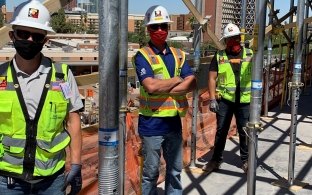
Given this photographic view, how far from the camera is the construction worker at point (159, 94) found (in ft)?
12.6

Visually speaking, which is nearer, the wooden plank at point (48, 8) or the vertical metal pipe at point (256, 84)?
the wooden plank at point (48, 8)

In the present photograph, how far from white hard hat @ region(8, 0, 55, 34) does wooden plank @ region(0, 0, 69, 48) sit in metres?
0.44

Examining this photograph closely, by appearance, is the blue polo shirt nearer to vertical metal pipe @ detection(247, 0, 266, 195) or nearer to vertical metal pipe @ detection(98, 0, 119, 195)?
vertical metal pipe @ detection(247, 0, 266, 195)

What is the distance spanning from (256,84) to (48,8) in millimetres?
1765

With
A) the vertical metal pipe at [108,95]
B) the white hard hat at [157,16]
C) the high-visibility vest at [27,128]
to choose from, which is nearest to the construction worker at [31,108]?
the high-visibility vest at [27,128]

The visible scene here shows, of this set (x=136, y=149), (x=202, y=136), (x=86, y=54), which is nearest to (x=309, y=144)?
(x=202, y=136)

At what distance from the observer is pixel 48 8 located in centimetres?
316

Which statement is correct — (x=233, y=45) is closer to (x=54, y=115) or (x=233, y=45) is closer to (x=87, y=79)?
(x=87, y=79)

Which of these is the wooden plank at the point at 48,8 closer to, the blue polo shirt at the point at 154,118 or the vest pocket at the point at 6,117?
the vest pocket at the point at 6,117

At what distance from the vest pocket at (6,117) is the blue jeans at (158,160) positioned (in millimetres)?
1602

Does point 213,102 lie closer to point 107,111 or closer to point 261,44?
point 261,44

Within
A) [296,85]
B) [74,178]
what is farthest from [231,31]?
[74,178]

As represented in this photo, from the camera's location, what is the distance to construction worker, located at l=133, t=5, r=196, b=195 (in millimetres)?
3826

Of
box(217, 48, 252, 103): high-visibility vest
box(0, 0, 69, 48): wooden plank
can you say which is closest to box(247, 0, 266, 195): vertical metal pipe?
box(0, 0, 69, 48): wooden plank
